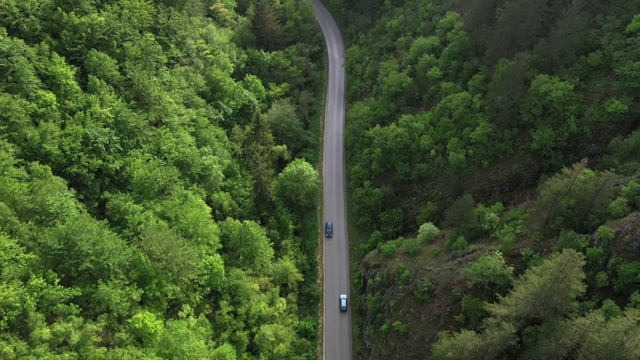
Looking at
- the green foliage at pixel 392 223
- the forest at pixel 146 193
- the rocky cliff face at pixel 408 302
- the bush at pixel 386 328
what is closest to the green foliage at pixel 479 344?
the rocky cliff face at pixel 408 302

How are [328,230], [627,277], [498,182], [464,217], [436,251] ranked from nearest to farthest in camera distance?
1. [627,277]
2. [464,217]
3. [436,251]
4. [498,182]
5. [328,230]

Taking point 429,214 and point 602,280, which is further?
point 429,214

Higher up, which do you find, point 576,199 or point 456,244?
point 576,199

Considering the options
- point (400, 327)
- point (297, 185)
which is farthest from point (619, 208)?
point (297, 185)

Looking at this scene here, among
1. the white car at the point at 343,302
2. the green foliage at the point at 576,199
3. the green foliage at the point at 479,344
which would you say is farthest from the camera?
the white car at the point at 343,302

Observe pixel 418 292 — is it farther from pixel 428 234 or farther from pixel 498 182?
pixel 498 182

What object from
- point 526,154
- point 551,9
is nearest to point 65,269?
point 526,154

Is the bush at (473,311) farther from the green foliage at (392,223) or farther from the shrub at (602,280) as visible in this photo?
the green foliage at (392,223)
